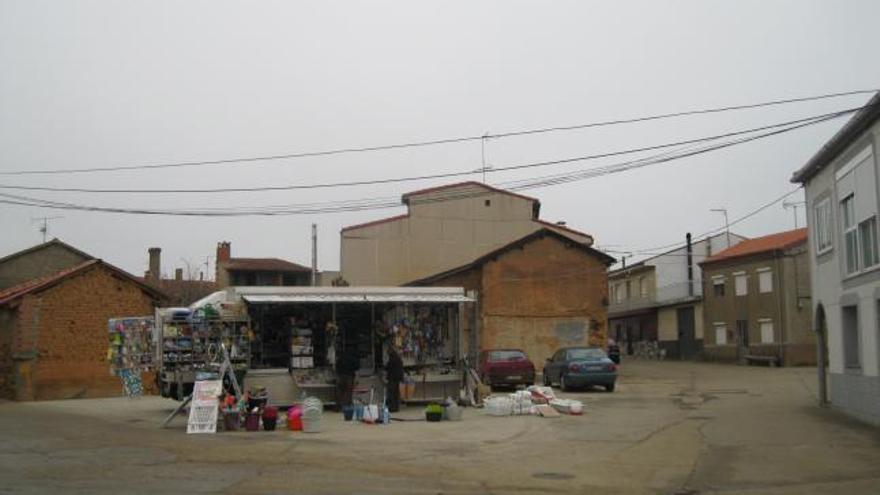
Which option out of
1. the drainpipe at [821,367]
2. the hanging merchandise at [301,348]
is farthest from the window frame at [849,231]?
the hanging merchandise at [301,348]

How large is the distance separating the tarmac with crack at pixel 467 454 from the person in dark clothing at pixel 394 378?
408 mm

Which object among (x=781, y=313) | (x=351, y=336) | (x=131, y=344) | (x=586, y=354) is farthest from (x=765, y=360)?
(x=131, y=344)

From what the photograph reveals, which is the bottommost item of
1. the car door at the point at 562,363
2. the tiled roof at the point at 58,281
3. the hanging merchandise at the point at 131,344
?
the car door at the point at 562,363

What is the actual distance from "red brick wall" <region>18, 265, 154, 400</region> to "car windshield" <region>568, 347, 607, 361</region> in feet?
48.1

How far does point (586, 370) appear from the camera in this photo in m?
29.2

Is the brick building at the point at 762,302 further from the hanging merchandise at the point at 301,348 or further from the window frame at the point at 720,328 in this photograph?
the hanging merchandise at the point at 301,348

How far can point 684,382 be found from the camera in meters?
34.8

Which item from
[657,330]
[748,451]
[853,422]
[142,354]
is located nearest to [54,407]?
[142,354]

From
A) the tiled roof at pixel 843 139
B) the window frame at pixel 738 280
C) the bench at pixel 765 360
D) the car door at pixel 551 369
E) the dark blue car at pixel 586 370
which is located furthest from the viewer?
the window frame at pixel 738 280

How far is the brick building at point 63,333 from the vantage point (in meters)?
26.3

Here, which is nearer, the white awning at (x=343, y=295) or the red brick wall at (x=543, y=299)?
the white awning at (x=343, y=295)

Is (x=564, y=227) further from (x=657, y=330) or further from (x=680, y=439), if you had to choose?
(x=680, y=439)

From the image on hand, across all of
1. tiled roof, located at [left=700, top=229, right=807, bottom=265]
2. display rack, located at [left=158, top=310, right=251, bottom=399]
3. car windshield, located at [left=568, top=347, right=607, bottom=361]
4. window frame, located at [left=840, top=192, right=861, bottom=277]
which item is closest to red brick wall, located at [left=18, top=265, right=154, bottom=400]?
display rack, located at [left=158, top=310, right=251, bottom=399]

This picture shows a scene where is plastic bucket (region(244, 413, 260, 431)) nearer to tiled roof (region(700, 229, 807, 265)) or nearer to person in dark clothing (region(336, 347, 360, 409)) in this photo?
person in dark clothing (region(336, 347, 360, 409))
